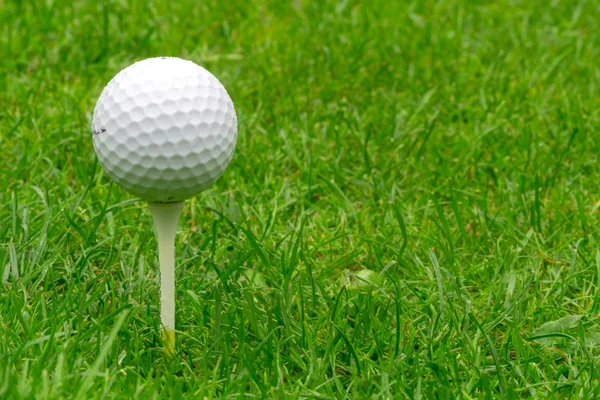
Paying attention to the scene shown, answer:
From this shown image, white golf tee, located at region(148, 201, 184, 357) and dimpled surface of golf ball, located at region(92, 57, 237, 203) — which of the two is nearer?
dimpled surface of golf ball, located at region(92, 57, 237, 203)

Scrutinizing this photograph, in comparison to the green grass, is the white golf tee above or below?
above

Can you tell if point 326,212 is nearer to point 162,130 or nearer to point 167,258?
point 167,258

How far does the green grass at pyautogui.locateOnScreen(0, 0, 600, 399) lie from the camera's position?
85.4 inches

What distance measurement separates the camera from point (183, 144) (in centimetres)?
201

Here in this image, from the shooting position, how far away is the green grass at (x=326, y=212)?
2168 mm

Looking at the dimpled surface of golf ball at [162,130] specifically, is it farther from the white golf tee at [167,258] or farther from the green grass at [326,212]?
the green grass at [326,212]

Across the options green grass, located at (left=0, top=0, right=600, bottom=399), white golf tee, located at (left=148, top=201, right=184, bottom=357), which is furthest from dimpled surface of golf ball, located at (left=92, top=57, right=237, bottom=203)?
green grass, located at (left=0, top=0, right=600, bottom=399)

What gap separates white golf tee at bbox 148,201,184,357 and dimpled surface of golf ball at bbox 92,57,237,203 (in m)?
0.05

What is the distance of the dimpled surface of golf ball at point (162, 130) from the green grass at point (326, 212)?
15.7 inches

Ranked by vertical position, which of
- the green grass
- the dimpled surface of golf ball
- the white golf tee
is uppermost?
the dimpled surface of golf ball

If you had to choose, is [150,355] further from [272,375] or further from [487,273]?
[487,273]

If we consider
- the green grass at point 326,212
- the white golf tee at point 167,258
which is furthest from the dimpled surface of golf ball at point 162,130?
the green grass at point 326,212

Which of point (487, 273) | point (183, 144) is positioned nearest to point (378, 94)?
point (487, 273)

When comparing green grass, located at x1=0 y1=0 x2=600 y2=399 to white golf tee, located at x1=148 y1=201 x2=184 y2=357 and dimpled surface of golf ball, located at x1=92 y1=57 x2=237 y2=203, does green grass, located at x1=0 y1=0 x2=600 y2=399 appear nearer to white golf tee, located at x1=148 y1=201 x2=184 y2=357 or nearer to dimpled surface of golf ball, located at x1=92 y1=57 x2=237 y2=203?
white golf tee, located at x1=148 y1=201 x2=184 y2=357
